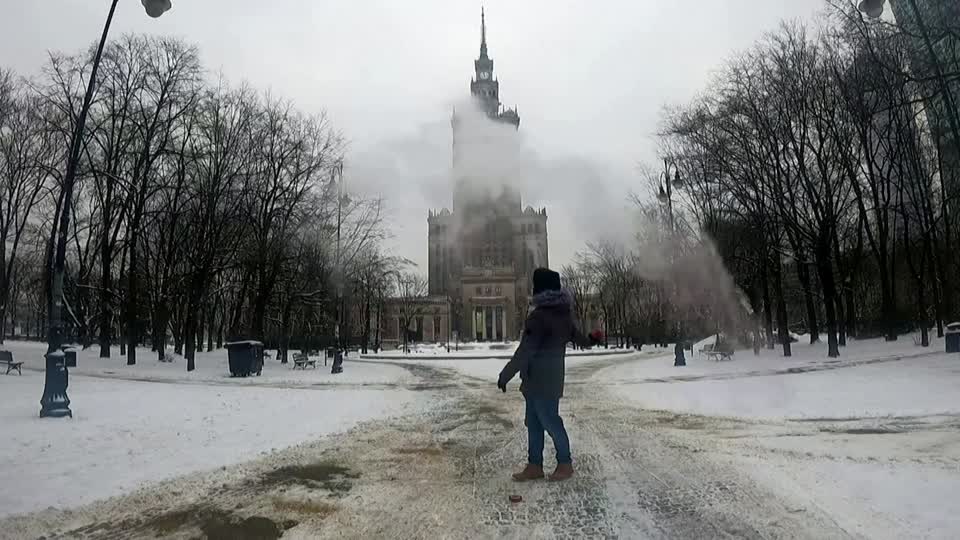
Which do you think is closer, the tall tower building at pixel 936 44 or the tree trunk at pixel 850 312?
the tall tower building at pixel 936 44

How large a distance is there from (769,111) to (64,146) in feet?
93.8

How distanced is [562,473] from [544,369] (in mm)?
930

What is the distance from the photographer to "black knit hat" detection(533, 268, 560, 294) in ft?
17.0

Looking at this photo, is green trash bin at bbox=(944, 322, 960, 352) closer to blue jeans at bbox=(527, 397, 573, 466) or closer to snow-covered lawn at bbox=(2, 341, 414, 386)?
snow-covered lawn at bbox=(2, 341, 414, 386)

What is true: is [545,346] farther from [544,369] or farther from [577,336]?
[577,336]

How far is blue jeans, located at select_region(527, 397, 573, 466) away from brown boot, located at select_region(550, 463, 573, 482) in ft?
0.14

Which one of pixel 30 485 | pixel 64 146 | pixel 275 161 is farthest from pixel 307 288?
pixel 30 485

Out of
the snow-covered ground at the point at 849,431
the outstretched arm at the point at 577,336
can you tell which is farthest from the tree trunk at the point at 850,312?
the outstretched arm at the point at 577,336

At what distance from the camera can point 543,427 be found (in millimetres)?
5078

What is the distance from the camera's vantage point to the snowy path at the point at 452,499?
3791 millimetres

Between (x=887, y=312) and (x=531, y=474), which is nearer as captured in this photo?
(x=531, y=474)

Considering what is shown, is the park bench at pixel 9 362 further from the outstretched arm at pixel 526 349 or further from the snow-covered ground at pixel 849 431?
the outstretched arm at pixel 526 349

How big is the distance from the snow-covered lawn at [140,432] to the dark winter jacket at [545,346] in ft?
11.0

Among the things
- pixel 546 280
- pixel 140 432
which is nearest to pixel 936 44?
pixel 546 280
